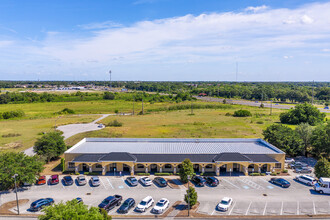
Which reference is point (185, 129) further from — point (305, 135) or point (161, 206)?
point (161, 206)

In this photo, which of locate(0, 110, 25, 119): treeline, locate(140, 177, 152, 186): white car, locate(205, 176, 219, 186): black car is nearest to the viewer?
locate(205, 176, 219, 186): black car

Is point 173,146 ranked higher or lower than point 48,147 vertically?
higher

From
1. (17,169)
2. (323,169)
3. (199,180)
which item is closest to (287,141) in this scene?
(323,169)

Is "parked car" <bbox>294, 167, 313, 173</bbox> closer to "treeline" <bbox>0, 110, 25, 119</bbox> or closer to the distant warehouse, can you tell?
the distant warehouse

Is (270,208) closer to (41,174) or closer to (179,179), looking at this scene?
(179,179)

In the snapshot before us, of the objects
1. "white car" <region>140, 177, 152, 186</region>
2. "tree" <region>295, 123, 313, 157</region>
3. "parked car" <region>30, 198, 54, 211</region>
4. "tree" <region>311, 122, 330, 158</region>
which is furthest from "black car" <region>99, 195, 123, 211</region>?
"tree" <region>295, 123, 313, 157</region>

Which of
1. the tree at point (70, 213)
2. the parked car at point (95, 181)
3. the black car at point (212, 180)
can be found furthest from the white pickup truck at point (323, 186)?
the parked car at point (95, 181)
